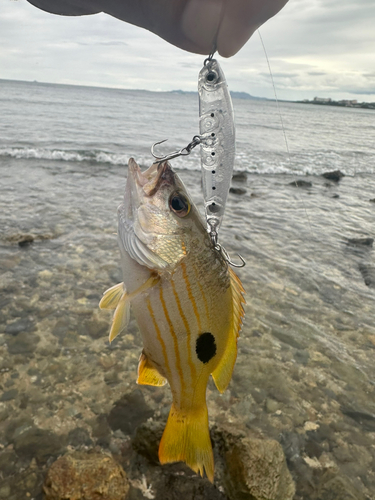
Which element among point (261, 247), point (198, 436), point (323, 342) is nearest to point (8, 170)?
point (261, 247)

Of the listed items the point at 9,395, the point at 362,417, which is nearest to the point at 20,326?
the point at 9,395

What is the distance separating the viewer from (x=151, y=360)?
2.15m

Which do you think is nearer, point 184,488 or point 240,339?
point 184,488

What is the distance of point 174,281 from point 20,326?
10.6ft

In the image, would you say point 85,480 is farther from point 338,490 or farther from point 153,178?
point 153,178

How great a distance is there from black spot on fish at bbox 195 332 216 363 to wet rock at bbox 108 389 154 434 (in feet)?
5.45

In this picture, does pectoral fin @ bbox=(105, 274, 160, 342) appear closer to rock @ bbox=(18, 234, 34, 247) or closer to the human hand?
the human hand

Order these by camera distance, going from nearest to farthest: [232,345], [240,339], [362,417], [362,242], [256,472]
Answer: [232,345]
[256,472]
[362,417]
[240,339]
[362,242]

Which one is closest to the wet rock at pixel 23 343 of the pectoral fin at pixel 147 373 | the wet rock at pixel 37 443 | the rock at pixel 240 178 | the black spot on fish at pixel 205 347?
the wet rock at pixel 37 443

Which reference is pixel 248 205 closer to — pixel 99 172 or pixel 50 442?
pixel 99 172

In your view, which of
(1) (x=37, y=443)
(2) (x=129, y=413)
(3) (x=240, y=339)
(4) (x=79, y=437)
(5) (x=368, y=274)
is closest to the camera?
(1) (x=37, y=443)

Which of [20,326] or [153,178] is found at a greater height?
[153,178]

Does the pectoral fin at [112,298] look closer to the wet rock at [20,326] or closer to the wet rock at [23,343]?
the wet rock at [23,343]

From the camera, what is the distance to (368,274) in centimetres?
675
